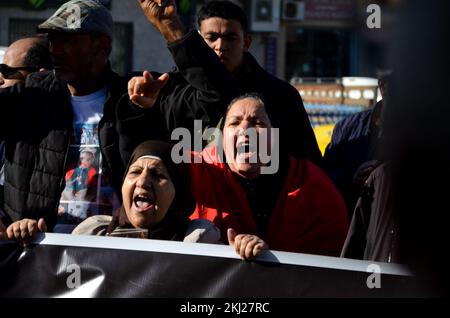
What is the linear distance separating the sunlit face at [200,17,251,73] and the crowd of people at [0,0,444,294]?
0.40 metres

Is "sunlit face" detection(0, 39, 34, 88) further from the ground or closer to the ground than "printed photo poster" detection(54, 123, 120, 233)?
further from the ground

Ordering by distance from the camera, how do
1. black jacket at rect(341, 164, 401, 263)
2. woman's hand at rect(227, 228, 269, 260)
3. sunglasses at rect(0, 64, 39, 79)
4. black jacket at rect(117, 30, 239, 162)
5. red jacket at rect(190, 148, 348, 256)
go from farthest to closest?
sunglasses at rect(0, 64, 39, 79) < black jacket at rect(117, 30, 239, 162) < red jacket at rect(190, 148, 348, 256) < black jacket at rect(341, 164, 401, 263) < woman's hand at rect(227, 228, 269, 260)

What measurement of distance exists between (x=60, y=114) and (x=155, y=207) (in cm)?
80

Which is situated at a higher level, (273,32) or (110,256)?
(273,32)

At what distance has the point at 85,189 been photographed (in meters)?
3.24

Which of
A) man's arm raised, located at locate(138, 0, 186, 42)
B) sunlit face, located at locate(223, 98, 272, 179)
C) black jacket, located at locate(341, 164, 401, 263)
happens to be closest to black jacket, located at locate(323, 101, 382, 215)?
sunlit face, located at locate(223, 98, 272, 179)

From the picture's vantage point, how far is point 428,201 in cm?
69

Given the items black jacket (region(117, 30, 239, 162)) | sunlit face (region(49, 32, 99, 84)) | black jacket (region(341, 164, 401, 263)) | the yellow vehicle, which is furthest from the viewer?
the yellow vehicle

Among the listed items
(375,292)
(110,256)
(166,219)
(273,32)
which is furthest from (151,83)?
(273,32)

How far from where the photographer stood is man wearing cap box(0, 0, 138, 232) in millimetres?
3234

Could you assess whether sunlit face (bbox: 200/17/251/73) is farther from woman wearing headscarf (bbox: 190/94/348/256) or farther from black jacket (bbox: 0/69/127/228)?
woman wearing headscarf (bbox: 190/94/348/256)
